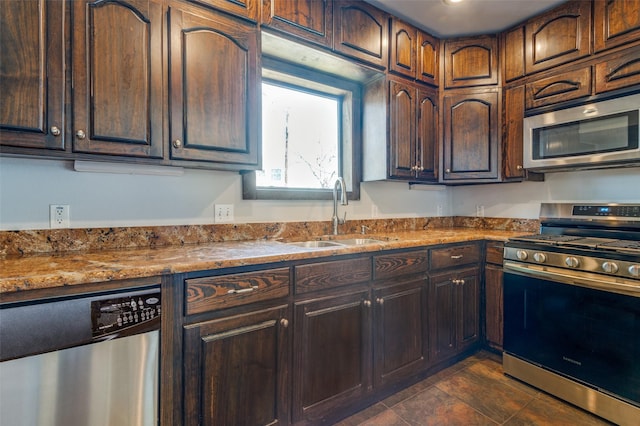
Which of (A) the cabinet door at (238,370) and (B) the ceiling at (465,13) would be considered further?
(B) the ceiling at (465,13)

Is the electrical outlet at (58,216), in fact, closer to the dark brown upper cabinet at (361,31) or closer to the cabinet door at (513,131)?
the dark brown upper cabinet at (361,31)

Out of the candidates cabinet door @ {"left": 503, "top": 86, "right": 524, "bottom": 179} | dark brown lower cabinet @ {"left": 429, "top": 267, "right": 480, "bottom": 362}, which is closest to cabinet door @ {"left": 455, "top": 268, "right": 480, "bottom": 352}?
dark brown lower cabinet @ {"left": 429, "top": 267, "right": 480, "bottom": 362}

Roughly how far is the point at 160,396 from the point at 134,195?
99 centimetres

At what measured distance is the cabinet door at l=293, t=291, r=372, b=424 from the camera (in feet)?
5.00

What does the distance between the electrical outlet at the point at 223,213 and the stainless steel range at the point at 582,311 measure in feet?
6.11

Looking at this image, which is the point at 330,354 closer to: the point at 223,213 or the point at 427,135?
the point at 223,213

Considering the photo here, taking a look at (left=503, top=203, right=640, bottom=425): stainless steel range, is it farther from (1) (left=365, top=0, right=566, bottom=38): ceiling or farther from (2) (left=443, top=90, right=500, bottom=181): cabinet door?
(1) (left=365, top=0, right=566, bottom=38): ceiling

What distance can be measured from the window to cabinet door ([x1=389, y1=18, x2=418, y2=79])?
1.15 feet

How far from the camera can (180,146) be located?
59.9 inches

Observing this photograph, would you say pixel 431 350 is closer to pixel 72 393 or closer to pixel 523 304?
pixel 523 304

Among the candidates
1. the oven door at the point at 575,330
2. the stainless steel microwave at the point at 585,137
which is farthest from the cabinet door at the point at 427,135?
the oven door at the point at 575,330

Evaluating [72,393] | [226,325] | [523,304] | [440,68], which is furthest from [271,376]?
[440,68]

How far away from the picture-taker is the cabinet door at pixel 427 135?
2.55m

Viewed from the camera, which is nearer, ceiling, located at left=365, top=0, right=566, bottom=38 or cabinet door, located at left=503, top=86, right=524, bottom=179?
ceiling, located at left=365, top=0, right=566, bottom=38
